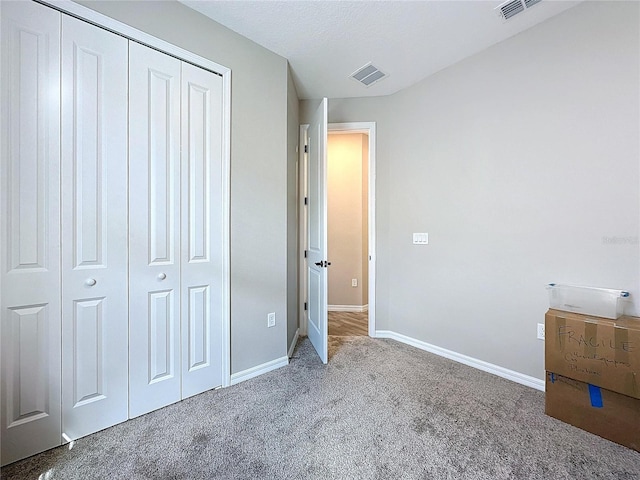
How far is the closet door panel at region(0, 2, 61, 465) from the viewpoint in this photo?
4.20 feet

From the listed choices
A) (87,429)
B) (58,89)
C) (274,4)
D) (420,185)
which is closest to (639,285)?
(420,185)

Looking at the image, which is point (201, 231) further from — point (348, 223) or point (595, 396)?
point (348, 223)

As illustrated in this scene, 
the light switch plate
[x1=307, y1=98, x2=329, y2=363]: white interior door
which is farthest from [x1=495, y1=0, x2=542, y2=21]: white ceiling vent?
the light switch plate

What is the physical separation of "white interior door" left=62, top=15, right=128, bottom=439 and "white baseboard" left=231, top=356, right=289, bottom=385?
0.67m

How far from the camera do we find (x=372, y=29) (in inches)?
77.0

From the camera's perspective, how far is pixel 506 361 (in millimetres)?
2141

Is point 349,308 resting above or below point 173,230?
below

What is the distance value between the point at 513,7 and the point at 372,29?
2.90 feet

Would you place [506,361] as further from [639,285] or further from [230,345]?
[230,345]

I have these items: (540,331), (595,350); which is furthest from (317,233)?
(595,350)

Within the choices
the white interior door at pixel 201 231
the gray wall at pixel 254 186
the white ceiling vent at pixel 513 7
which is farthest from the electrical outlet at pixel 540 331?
the white interior door at pixel 201 231

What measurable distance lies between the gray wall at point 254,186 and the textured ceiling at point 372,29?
14 centimetres

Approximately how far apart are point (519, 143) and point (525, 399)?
1794 mm

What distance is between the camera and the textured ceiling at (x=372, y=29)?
1756mm
